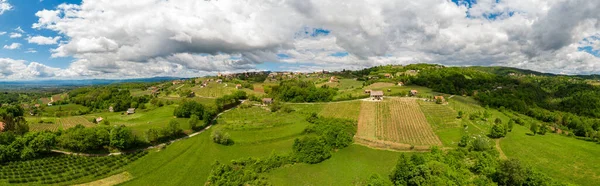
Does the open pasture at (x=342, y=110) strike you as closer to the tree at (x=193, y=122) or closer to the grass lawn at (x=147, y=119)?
the tree at (x=193, y=122)

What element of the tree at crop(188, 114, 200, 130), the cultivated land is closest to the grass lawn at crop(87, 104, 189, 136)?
the cultivated land

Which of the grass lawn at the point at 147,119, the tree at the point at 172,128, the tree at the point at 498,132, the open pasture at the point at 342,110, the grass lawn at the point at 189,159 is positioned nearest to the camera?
the grass lawn at the point at 189,159

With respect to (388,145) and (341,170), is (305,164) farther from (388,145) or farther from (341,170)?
(388,145)

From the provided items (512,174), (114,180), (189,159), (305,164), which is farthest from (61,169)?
(512,174)

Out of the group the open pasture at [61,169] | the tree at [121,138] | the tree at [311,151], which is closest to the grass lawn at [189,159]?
the open pasture at [61,169]

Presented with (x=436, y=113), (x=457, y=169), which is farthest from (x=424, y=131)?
(x=457, y=169)

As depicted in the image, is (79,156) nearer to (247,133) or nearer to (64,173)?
(64,173)

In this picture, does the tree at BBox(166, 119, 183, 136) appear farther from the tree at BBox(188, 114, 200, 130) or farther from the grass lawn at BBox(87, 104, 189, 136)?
the grass lawn at BBox(87, 104, 189, 136)
